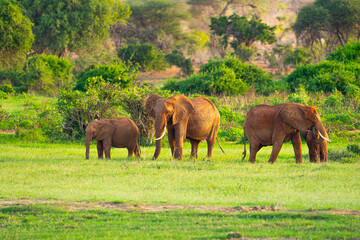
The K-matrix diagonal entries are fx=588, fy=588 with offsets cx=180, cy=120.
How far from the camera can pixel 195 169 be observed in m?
12.5

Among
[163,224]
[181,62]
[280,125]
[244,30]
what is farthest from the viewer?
[244,30]

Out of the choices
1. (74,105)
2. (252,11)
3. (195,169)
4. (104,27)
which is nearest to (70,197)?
(195,169)

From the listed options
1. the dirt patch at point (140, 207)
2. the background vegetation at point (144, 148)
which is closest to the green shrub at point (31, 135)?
the background vegetation at point (144, 148)

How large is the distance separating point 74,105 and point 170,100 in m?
5.87

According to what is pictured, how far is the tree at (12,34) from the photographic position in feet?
114

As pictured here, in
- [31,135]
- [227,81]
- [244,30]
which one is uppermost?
[244,30]

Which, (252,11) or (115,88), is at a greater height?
(252,11)

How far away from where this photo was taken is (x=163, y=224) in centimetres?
774

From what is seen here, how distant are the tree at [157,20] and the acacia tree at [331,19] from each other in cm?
1407

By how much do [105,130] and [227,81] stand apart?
17319 mm

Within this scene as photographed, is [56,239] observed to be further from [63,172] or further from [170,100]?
[170,100]

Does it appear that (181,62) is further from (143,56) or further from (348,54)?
(348,54)

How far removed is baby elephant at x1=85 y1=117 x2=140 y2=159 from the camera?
14.3 metres

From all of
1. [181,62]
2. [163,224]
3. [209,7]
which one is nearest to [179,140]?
[163,224]
